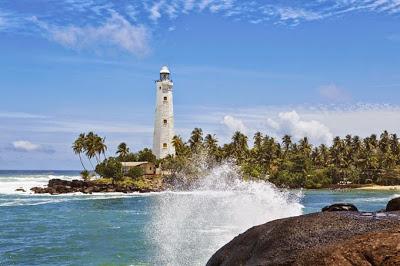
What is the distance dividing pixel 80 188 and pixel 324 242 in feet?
280

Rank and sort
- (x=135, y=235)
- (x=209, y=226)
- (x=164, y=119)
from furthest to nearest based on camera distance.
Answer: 1. (x=164, y=119)
2. (x=135, y=235)
3. (x=209, y=226)

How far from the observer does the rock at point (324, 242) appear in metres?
5.99

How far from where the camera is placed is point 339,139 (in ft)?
395

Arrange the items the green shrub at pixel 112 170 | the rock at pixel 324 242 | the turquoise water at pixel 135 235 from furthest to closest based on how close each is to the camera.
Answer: the green shrub at pixel 112 170
the turquoise water at pixel 135 235
the rock at pixel 324 242

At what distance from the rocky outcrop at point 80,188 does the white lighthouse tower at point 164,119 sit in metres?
16.4

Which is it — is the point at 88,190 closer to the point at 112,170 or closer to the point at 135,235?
the point at 112,170

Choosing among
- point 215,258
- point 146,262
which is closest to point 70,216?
point 146,262

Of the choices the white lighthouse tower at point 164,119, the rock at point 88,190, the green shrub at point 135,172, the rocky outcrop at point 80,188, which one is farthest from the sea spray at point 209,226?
the white lighthouse tower at point 164,119

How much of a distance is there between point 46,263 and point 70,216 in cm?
2343

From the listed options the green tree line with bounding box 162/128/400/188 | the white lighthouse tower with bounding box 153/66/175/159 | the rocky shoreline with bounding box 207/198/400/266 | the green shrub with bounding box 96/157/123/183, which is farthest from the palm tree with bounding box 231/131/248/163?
the rocky shoreline with bounding box 207/198/400/266

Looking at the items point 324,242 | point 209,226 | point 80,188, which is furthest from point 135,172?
point 324,242

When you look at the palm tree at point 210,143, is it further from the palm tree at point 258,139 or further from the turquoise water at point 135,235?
the turquoise water at point 135,235

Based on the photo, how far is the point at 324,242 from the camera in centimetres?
639

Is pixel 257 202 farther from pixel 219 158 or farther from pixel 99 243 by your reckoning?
pixel 219 158
